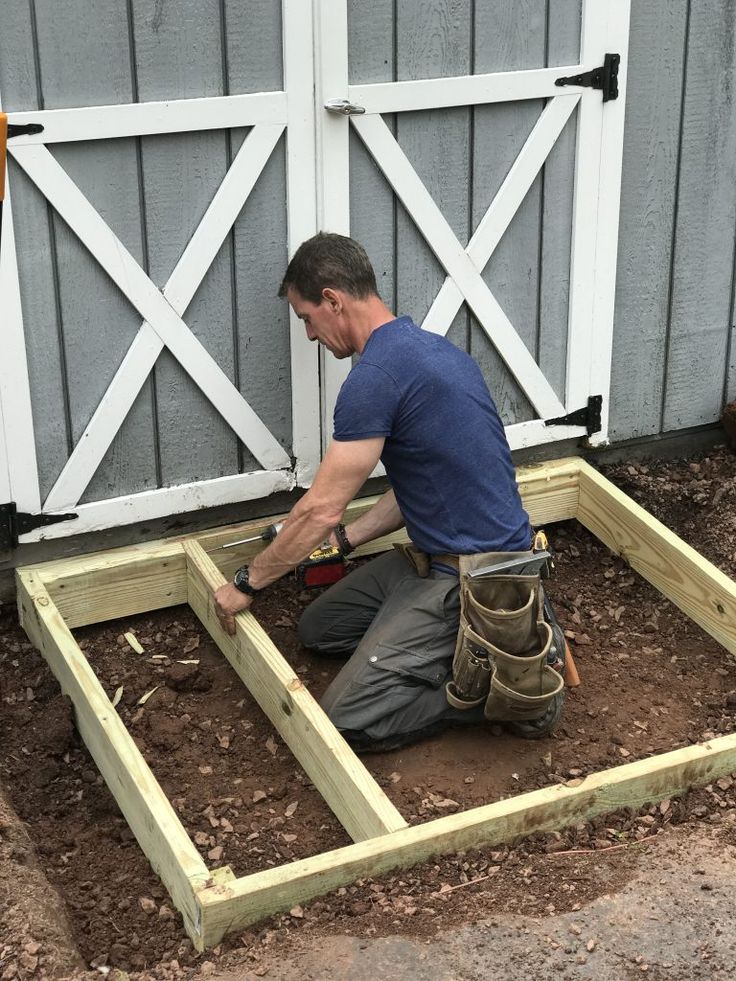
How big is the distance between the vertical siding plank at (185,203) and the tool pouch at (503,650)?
4.26 ft

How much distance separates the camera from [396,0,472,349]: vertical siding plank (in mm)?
4980

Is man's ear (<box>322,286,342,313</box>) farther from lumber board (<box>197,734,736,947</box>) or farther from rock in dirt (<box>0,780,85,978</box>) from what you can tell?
rock in dirt (<box>0,780,85,978</box>)

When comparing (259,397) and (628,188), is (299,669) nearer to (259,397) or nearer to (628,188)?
(259,397)

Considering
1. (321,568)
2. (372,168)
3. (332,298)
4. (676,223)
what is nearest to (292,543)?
(321,568)

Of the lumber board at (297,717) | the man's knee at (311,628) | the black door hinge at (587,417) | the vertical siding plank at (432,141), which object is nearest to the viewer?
the lumber board at (297,717)

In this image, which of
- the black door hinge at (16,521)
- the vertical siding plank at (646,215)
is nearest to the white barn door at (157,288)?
the black door hinge at (16,521)

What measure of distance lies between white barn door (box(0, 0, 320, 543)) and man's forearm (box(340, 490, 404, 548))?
446 mm

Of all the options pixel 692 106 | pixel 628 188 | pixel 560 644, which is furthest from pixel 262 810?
pixel 692 106

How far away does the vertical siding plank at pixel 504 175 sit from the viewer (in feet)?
16.8

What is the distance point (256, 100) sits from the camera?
4.78 meters

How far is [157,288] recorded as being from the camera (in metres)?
4.92

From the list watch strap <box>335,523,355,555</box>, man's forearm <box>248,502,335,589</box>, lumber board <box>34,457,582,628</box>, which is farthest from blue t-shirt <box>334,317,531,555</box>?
lumber board <box>34,457,582,628</box>

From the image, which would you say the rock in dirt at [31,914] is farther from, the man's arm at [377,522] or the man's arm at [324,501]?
the man's arm at [377,522]

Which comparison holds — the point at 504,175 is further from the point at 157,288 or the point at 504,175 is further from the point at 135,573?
the point at 135,573
